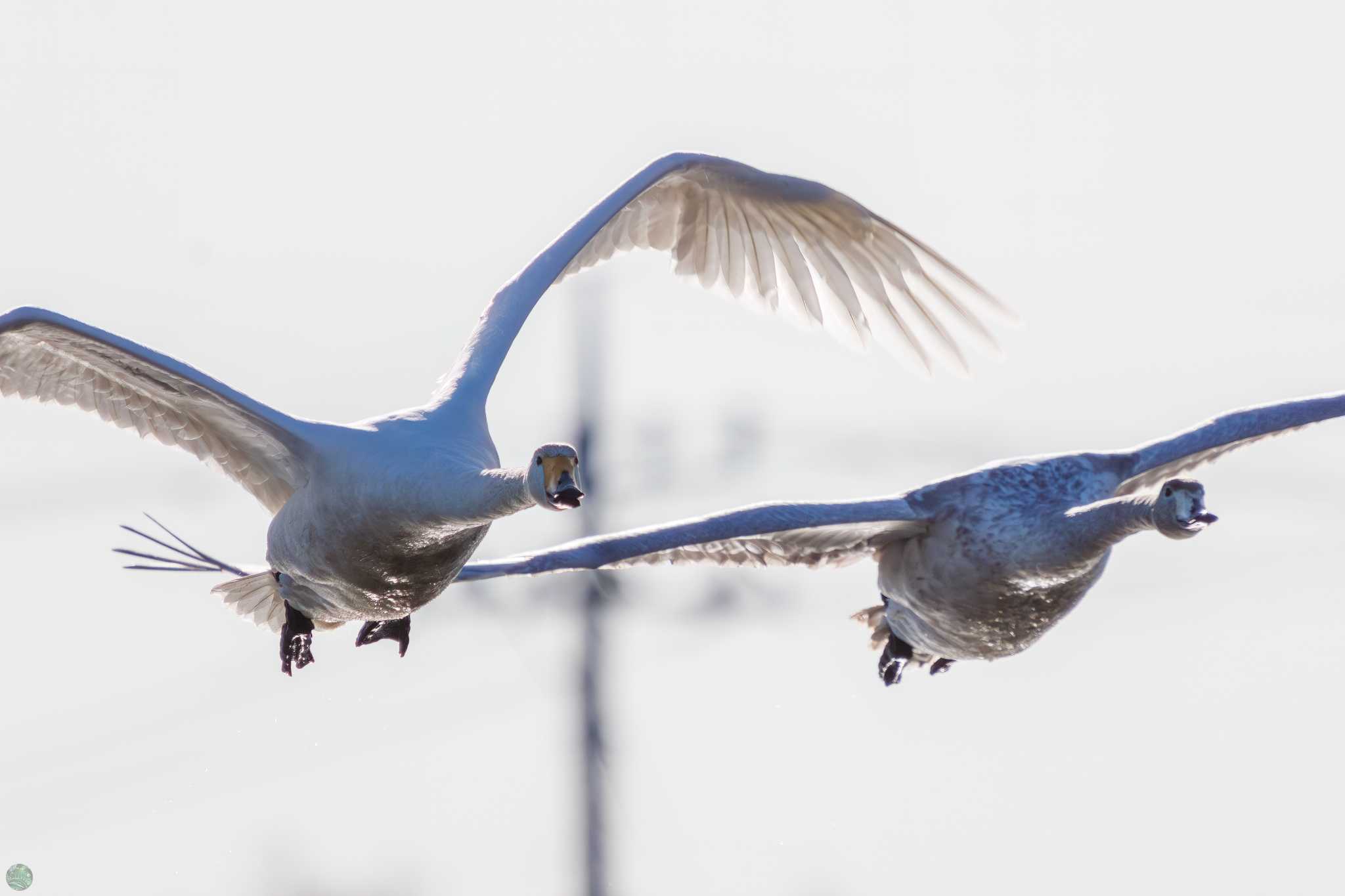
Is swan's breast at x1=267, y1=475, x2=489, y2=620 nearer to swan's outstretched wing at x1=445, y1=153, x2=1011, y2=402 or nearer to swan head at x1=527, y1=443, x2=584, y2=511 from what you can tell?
swan head at x1=527, y1=443, x2=584, y2=511

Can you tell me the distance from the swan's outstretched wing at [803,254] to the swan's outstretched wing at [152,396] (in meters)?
2.28

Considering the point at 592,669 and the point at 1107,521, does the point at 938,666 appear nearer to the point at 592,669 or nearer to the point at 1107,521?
the point at 1107,521

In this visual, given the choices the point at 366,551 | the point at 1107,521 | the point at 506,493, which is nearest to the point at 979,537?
the point at 1107,521

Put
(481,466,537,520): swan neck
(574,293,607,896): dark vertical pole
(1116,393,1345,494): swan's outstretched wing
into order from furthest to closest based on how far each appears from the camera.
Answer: (574,293,607,896): dark vertical pole, (1116,393,1345,494): swan's outstretched wing, (481,466,537,520): swan neck

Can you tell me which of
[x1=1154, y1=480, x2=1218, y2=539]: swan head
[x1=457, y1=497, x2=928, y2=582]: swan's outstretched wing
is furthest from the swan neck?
[x1=1154, y1=480, x2=1218, y2=539]: swan head

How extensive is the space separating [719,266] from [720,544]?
6.70ft

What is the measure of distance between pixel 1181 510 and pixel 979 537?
1952 mm

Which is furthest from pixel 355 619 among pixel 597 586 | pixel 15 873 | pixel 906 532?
pixel 597 586

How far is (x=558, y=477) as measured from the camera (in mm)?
9852

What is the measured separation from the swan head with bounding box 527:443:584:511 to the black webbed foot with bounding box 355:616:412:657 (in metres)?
3.78

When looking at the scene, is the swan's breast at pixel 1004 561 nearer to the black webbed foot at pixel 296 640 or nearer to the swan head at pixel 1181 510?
the swan head at pixel 1181 510

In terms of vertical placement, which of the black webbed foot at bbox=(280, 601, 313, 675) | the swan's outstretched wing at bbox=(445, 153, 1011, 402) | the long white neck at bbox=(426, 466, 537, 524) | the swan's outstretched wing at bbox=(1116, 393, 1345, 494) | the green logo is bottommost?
the green logo

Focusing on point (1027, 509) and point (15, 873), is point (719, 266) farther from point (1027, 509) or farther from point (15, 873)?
point (15, 873)

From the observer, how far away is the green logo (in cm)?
1201
